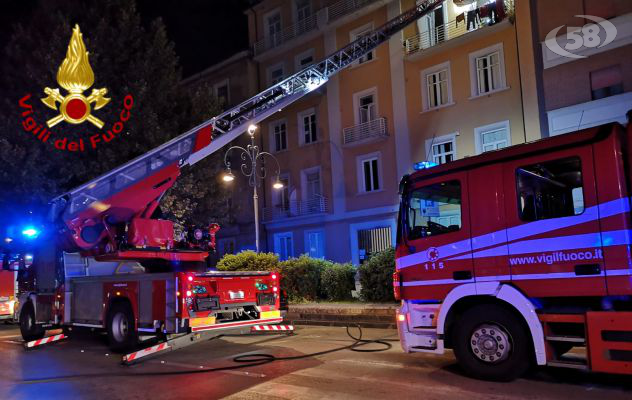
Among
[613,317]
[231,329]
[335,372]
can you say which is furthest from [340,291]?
[613,317]

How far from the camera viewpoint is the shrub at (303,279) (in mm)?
16734

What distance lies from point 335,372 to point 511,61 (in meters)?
16.5

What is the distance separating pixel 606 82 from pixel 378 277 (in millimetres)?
10601

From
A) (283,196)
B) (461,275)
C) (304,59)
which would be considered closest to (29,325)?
(461,275)

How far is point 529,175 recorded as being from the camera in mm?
6699

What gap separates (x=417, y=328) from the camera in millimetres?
7449

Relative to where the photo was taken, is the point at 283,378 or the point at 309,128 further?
the point at 309,128

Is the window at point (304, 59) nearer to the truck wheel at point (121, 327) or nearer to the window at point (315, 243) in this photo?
the window at point (315, 243)

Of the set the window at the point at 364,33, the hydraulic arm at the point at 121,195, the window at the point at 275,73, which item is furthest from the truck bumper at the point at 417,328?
the window at the point at 275,73

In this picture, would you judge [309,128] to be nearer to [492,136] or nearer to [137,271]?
[492,136]

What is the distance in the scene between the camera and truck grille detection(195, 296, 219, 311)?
30.6ft

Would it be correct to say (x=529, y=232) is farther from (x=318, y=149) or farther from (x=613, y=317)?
(x=318, y=149)

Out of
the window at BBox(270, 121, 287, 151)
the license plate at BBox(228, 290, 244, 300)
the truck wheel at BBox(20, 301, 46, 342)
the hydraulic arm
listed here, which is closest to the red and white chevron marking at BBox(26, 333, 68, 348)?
the truck wheel at BBox(20, 301, 46, 342)

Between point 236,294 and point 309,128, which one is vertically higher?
point 309,128
